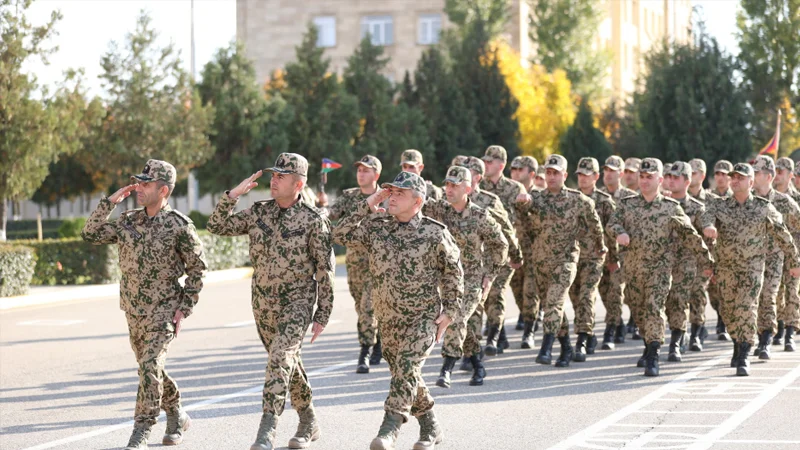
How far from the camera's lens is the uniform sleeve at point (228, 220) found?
859 centimetres

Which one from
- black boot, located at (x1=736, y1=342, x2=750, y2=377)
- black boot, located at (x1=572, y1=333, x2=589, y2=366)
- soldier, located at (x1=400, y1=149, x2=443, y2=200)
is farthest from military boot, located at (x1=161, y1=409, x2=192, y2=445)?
black boot, located at (x1=736, y1=342, x2=750, y2=377)

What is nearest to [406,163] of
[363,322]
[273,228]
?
[363,322]

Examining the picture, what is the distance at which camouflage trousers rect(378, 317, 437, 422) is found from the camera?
27.1 ft

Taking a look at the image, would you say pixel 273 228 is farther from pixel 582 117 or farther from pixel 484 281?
pixel 582 117

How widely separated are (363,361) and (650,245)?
3130mm

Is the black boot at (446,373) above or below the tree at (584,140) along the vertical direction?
below

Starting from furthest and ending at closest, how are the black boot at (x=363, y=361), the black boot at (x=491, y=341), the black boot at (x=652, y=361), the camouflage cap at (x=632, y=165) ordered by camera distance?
1. the camouflage cap at (x=632, y=165)
2. the black boot at (x=491, y=341)
3. the black boot at (x=363, y=361)
4. the black boot at (x=652, y=361)

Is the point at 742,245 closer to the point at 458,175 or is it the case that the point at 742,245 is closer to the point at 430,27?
the point at 458,175

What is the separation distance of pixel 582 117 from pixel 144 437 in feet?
140

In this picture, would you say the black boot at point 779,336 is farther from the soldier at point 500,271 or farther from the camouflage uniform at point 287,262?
the camouflage uniform at point 287,262

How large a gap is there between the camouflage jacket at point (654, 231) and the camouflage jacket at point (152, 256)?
5.41 m

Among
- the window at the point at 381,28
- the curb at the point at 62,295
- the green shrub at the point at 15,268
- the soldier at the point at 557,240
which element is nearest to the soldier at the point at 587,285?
the soldier at the point at 557,240

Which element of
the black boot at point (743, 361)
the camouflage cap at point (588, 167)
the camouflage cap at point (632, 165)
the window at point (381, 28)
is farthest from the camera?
the window at point (381, 28)

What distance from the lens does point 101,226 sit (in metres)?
8.90
